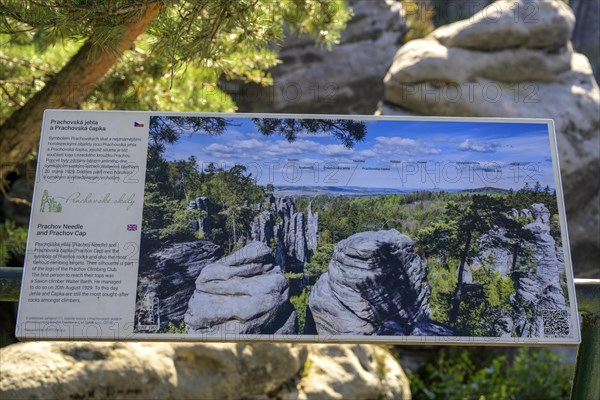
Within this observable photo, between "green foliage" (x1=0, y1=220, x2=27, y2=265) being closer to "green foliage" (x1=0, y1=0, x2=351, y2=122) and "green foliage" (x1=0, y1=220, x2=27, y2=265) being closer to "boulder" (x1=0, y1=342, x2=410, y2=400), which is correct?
"green foliage" (x1=0, y1=0, x2=351, y2=122)

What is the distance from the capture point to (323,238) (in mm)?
1954

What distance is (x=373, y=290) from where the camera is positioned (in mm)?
1874

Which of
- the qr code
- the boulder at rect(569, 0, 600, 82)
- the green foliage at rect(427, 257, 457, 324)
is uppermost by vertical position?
the boulder at rect(569, 0, 600, 82)

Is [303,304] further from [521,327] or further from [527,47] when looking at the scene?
[527,47]

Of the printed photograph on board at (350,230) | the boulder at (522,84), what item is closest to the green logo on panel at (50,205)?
the printed photograph on board at (350,230)

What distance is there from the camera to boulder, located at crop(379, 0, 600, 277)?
5035mm

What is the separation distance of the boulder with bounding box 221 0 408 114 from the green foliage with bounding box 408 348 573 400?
8.75 feet

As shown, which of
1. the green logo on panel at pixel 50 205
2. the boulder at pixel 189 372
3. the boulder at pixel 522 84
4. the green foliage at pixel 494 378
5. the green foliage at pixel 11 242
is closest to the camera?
the green logo on panel at pixel 50 205

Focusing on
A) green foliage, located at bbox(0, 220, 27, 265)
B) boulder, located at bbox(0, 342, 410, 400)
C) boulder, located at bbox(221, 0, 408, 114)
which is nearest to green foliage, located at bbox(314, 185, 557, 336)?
boulder, located at bbox(0, 342, 410, 400)

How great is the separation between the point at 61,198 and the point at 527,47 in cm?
435

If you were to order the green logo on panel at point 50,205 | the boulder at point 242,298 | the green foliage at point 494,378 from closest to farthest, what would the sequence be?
the boulder at point 242,298
the green logo on panel at point 50,205
the green foliage at point 494,378

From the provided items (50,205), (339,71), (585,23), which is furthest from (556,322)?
(585,23)

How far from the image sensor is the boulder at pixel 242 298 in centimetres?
184

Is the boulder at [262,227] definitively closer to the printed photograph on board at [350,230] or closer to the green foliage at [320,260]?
the printed photograph on board at [350,230]
